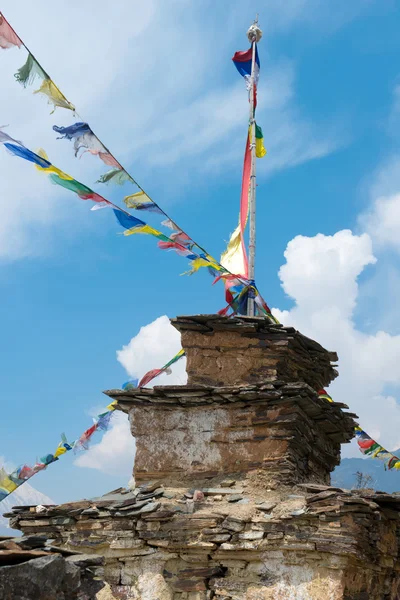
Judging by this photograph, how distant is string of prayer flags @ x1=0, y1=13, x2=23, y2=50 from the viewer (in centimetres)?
1273

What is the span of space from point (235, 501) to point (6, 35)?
29.6ft

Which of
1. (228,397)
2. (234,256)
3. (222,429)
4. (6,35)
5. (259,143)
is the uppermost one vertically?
(259,143)

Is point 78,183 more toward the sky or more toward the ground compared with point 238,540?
more toward the sky

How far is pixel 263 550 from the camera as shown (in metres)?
11.2

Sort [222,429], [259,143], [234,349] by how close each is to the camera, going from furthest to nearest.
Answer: [259,143] → [234,349] → [222,429]

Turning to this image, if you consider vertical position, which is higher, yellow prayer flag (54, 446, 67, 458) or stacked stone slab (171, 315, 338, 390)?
stacked stone slab (171, 315, 338, 390)

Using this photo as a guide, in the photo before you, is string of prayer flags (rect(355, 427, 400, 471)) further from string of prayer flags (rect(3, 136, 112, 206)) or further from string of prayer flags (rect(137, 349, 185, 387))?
string of prayer flags (rect(3, 136, 112, 206))

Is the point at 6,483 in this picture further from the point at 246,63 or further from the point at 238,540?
the point at 246,63

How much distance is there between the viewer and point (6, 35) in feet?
41.9

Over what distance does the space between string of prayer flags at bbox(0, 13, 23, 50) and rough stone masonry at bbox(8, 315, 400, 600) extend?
19.4ft

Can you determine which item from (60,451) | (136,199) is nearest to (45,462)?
(60,451)

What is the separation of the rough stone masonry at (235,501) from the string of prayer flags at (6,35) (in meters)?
5.90

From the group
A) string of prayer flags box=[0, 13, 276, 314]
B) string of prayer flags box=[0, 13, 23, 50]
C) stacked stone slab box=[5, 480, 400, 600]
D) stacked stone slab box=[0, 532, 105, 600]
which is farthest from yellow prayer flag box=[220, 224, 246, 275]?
stacked stone slab box=[0, 532, 105, 600]

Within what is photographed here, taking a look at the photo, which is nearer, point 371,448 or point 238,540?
point 238,540
